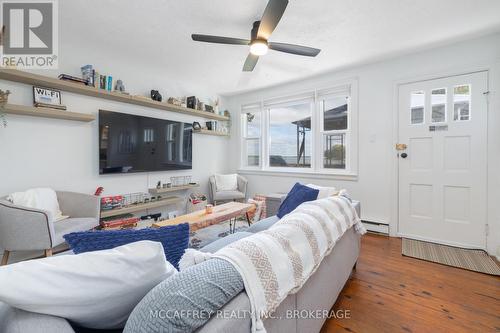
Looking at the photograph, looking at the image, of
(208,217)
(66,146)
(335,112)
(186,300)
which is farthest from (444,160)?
(66,146)

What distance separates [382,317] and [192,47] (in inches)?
129

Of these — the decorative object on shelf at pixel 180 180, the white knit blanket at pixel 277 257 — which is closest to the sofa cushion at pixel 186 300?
the white knit blanket at pixel 277 257

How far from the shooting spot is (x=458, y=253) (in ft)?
8.46

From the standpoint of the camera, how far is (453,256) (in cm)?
251

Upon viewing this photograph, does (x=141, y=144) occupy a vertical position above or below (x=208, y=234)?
above

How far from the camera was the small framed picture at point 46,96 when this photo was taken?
2510 millimetres

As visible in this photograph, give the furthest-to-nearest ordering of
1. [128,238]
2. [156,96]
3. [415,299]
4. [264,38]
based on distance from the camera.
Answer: [156,96]
[264,38]
[415,299]
[128,238]

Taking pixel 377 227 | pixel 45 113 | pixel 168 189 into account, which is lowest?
pixel 377 227

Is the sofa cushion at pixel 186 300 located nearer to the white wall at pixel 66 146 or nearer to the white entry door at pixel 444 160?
the white wall at pixel 66 146

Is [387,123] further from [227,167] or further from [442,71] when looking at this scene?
[227,167]

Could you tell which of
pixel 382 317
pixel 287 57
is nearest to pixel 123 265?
pixel 382 317

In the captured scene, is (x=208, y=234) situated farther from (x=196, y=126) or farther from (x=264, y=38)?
(x=264, y=38)

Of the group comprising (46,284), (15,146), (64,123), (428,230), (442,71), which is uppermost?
(442,71)

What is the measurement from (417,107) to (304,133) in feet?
5.55
